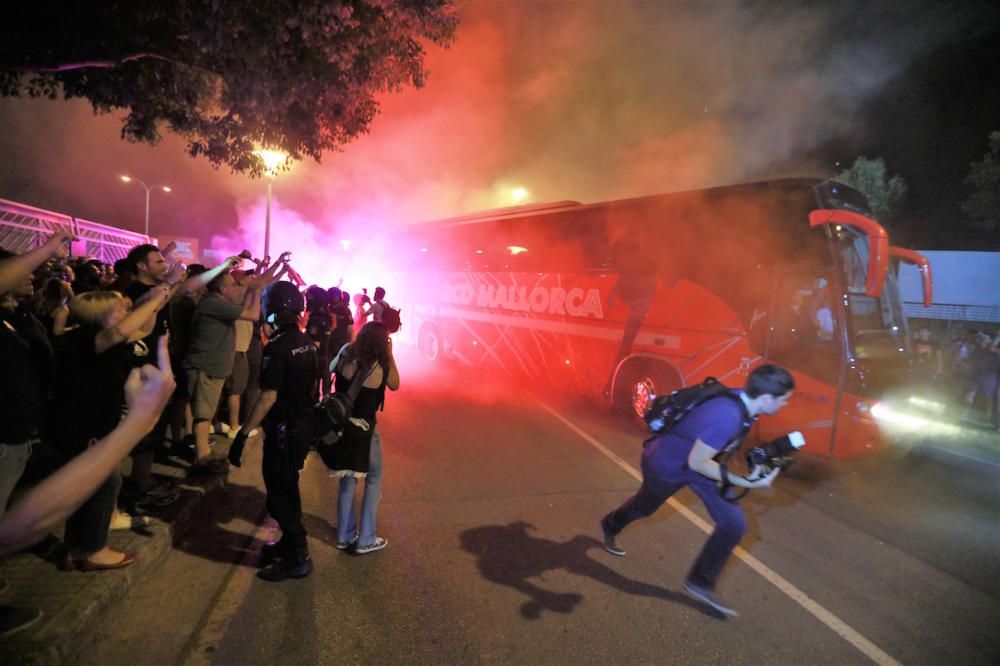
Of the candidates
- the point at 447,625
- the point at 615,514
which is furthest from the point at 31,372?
the point at 615,514

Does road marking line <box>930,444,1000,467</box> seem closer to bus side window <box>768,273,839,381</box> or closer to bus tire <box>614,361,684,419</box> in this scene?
bus side window <box>768,273,839,381</box>

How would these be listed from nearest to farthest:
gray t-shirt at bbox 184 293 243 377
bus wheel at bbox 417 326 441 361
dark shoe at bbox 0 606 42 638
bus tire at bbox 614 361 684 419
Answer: dark shoe at bbox 0 606 42 638
gray t-shirt at bbox 184 293 243 377
bus tire at bbox 614 361 684 419
bus wheel at bbox 417 326 441 361

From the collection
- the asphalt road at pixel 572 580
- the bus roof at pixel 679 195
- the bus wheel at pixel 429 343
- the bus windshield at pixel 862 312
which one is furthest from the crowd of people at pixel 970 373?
the bus wheel at pixel 429 343

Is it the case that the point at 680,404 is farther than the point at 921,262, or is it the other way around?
the point at 921,262

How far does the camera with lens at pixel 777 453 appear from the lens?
2596mm

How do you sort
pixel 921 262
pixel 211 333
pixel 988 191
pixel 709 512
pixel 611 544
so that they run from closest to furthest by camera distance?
A: pixel 709 512
pixel 611 544
pixel 211 333
pixel 921 262
pixel 988 191

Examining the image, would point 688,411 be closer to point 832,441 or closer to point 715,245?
point 832,441

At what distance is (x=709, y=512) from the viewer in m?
2.93

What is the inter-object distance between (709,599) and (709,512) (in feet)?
1.74

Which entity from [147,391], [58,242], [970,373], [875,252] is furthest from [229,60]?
[970,373]

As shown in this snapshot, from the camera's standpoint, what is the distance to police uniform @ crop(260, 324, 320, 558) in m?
2.91

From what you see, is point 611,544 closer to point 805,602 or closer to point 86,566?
point 805,602

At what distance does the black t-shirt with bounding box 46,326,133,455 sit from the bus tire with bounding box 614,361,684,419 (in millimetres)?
6030

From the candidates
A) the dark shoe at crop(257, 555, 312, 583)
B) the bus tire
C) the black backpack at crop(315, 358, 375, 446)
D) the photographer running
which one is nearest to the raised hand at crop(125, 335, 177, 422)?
the black backpack at crop(315, 358, 375, 446)
